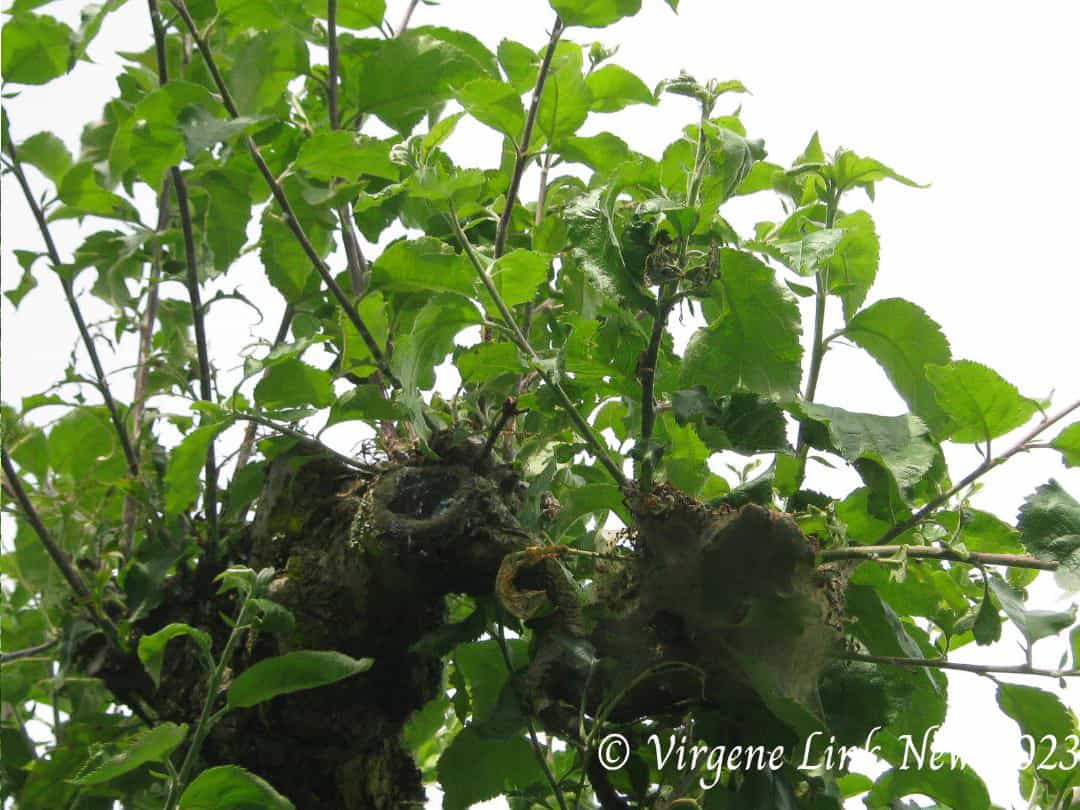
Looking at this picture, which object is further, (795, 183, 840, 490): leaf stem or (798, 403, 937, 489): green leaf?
(795, 183, 840, 490): leaf stem

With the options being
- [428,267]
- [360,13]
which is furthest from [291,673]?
[360,13]

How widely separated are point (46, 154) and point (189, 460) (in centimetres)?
55

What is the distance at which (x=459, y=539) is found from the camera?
93 centimetres

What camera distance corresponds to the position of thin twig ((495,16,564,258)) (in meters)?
1.00

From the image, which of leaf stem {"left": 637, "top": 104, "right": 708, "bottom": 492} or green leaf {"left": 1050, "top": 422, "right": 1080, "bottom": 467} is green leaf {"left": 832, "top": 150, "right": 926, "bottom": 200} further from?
green leaf {"left": 1050, "top": 422, "right": 1080, "bottom": 467}

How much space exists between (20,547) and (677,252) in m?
1.01

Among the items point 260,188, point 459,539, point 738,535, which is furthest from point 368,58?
point 738,535

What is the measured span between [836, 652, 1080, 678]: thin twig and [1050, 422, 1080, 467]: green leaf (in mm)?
166

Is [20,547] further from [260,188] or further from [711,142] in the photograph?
[711,142]

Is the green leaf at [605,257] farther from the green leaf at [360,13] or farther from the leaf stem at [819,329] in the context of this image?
the green leaf at [360,13]

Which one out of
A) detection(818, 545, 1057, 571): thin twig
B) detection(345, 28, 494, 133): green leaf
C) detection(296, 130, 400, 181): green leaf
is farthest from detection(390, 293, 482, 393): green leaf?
detection(818, 545, 1057, 571): thin twig

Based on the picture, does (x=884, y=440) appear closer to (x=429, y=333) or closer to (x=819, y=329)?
(x=819, y=329)

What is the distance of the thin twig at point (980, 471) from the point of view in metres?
0.84

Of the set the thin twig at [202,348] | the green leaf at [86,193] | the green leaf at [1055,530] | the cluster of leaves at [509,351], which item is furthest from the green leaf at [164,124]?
the green leaf at [1055,530]
